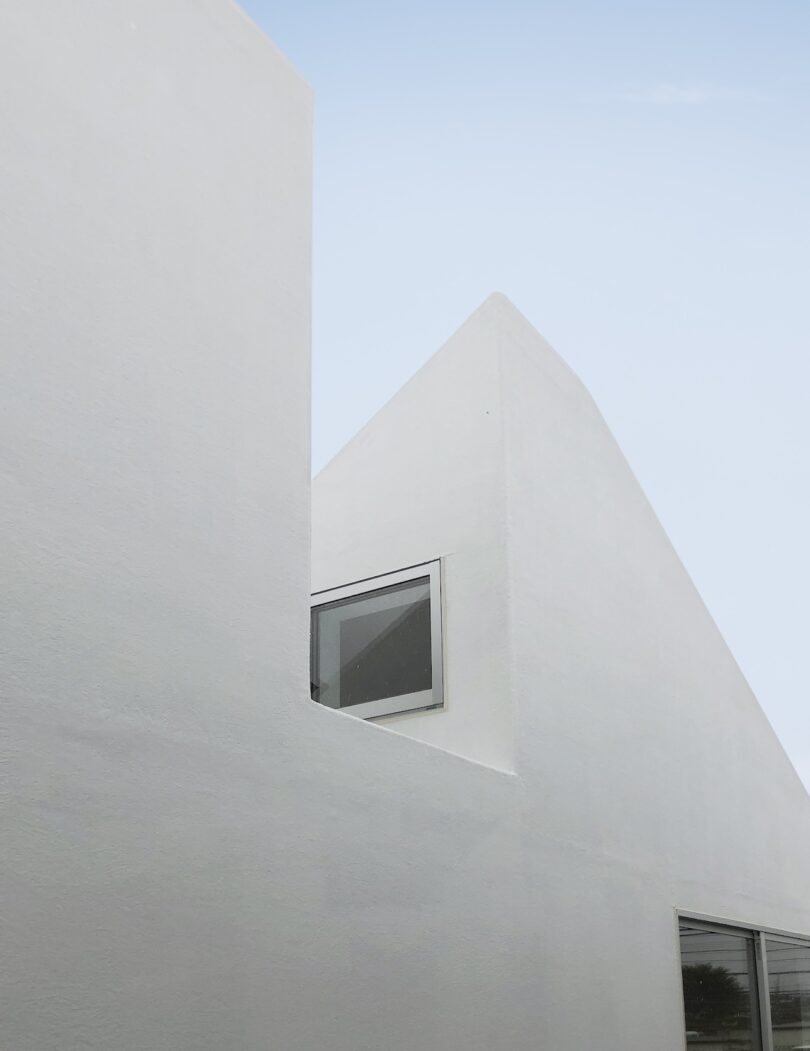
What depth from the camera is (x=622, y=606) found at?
20.6ft

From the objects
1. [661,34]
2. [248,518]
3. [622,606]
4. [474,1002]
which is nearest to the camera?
[248,518]

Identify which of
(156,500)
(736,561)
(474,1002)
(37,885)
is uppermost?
(736,561)

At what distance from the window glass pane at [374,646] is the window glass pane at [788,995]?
3.09 metres

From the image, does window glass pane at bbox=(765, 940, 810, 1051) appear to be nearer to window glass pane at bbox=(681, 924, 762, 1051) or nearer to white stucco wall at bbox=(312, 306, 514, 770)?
window glass pane at bbox=(681, 924, 762, 1051)

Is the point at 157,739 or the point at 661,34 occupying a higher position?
the point at 661,34

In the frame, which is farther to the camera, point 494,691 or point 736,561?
point 736,561

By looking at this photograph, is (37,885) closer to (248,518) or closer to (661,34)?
(248,518)

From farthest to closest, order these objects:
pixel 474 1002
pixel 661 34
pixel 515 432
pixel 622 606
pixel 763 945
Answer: pixel 661 34
pixel 763 945
pixel 622 606
pixel 515 432
pixel 474 1002

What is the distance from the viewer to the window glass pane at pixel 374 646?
5512 mm

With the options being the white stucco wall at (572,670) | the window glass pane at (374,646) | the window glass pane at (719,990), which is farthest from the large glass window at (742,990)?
the window glass pane at (374,646)

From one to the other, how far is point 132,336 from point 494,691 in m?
2.42

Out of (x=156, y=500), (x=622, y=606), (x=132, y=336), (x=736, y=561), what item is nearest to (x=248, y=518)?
(x=156, y=500)

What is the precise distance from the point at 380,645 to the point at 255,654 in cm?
221

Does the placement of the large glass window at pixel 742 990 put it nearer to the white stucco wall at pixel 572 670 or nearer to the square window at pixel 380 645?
the white stucco wall at pixel 572 670
